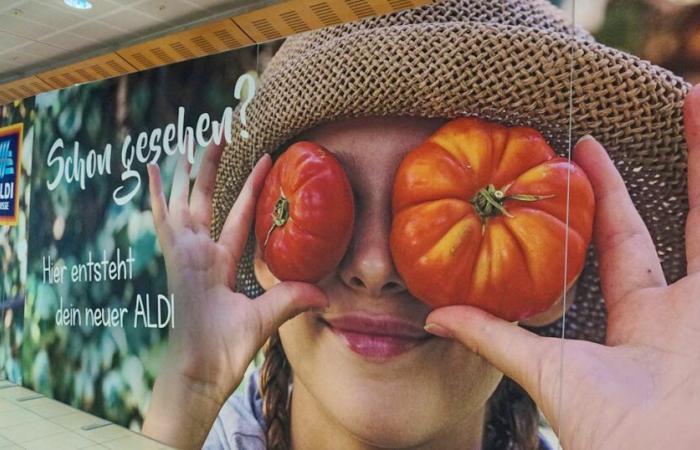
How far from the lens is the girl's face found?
2.56 m

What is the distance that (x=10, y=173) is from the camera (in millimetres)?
5332

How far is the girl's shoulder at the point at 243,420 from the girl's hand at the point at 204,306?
0.19 ft

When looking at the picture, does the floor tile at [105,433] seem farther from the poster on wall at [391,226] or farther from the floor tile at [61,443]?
the poster on wall at [391,226]

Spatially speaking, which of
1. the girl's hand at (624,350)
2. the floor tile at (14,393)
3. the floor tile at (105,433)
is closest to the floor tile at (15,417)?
the floor tile at (14,393)

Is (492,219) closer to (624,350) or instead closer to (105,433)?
(624,350)

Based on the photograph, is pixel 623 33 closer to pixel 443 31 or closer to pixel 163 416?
pixel 443 31

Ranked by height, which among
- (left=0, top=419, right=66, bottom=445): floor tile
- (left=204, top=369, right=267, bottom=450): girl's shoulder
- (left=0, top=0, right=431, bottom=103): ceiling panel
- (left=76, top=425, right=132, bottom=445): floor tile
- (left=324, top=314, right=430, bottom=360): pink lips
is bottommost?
(left=0, top=419, right=66, bottom=445): floor tile

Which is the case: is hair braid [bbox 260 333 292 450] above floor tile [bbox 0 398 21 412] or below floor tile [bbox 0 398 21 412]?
above

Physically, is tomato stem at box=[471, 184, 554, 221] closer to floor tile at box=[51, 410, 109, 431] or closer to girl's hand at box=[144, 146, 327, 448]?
girl's hand at box=[144, 146, 327, 448]

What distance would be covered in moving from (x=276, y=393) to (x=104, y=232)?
1.92 metres

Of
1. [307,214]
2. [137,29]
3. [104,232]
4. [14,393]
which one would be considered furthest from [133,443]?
[137,29]

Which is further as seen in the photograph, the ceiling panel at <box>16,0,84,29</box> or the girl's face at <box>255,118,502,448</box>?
the ceiling panel at <box>16,0,84,29</box>

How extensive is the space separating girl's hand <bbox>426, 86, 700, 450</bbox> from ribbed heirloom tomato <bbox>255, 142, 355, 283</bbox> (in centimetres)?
73

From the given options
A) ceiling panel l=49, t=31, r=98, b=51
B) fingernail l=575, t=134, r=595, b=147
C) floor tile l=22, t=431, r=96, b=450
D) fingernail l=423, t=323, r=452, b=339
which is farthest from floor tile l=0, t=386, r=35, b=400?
fingernail l=575, t=134, r=595, b=147
